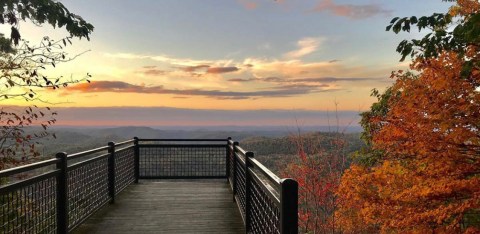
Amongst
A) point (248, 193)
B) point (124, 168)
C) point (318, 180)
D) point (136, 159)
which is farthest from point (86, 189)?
point (318, 180)

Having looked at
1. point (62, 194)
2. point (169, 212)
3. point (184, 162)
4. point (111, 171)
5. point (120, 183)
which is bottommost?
point (169, 212)

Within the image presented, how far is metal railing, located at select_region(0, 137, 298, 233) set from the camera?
4.47m

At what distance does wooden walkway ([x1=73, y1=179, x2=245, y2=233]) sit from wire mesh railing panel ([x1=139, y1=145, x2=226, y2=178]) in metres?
1.39

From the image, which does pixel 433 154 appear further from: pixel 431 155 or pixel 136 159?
pixel 136 159

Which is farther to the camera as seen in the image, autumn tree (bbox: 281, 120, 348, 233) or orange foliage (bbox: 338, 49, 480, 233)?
autumn tree (bbox: 281, 120, 348, 233)

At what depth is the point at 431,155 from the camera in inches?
509

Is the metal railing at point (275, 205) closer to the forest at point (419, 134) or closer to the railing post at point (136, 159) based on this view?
the forest at point (419, 134)

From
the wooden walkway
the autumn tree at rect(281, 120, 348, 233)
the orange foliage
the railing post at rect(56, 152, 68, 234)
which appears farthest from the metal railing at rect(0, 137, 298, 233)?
the autumn tree at rect(281, 120, 348, 233)

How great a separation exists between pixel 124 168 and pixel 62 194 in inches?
192

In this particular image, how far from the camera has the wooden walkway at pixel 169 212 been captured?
7.29m

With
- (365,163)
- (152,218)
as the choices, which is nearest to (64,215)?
(152,218)

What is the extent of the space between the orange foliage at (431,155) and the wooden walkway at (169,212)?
6.82 m

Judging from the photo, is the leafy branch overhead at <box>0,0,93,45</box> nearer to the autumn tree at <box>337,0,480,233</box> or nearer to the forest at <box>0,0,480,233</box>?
the forest at <box>0,0,480,233</box>

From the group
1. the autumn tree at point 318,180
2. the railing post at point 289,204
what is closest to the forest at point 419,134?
the railing post at point 289,204
